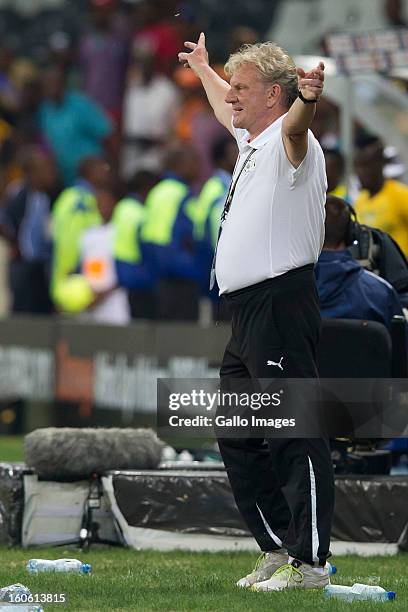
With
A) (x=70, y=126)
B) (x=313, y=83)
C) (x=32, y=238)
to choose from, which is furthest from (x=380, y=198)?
(x=70, y=126)

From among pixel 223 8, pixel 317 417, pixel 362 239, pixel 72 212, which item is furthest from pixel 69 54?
pixel 317 417

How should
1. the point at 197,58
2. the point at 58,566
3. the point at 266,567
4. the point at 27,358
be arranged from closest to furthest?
1. the point at 266,567
2. the point at 58,566
3. the point at 197,58
4. the point at 27,358

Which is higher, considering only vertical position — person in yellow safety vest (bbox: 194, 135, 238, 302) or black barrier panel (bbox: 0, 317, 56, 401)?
person in yellow safety vest (bbox: 194, 135, 238, 302)

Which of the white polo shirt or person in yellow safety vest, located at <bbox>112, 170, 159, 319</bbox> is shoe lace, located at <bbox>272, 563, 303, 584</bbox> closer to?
the white polo shirt

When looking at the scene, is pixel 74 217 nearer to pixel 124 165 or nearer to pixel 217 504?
pixel 124 165

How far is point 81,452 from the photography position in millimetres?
9273

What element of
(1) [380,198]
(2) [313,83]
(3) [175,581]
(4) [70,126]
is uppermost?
(4) [70,126]

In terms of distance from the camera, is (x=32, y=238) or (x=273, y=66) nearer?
(x=273, y=66)

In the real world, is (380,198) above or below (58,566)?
above

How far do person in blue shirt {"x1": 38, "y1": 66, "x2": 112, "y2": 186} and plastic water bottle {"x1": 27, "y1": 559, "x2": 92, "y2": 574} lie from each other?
11.9 m

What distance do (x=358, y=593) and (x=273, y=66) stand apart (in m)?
2.16

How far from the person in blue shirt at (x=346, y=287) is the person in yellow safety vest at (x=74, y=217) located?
832 cm

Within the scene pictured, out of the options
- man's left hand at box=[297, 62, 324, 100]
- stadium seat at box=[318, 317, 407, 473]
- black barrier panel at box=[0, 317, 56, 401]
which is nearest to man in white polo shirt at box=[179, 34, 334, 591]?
man's left hand at box=[297, 62, 324, 100]

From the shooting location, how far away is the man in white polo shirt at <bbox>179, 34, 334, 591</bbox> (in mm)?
7312
